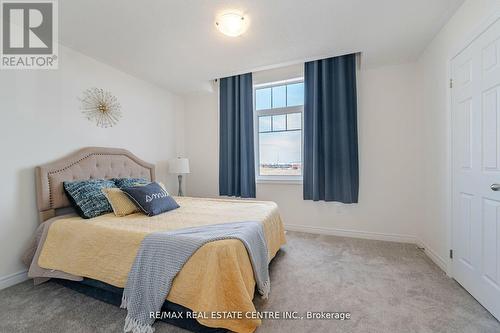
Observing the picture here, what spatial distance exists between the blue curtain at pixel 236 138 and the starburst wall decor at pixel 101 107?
5.21 ft

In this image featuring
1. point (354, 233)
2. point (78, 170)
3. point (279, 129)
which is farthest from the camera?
point (279, 129)

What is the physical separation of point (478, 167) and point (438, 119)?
0.86 metres

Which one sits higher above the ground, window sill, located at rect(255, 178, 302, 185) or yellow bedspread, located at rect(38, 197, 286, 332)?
window sill, located at rect(255, 178, 302, 185)

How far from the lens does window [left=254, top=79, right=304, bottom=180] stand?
355cm

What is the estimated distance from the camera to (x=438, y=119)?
2346 mm

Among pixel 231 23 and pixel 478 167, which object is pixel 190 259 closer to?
pixel 231 23

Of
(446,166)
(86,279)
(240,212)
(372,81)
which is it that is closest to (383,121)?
(372,81)

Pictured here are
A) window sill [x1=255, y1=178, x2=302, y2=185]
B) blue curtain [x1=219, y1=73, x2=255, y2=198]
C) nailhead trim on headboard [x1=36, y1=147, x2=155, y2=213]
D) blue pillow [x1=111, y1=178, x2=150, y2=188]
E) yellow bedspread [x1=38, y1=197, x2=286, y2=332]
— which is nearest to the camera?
yellow bedspread [x1=38, y1=197, x2=286, y2=332]

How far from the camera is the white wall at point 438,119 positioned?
6.37ft

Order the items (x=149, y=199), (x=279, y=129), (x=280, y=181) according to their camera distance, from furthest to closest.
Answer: (x=279, y=129) < (x=280, y=181) < (x=149, y=199)

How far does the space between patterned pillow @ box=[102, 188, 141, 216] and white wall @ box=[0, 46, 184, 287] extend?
0.70m

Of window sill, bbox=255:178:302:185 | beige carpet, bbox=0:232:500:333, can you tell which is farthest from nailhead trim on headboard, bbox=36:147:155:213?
window sill, bbox=255:178:302:185

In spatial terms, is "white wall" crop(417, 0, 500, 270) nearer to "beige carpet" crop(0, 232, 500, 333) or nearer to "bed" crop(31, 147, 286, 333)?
"beige carpet" crop(0, 232, 500, 333)

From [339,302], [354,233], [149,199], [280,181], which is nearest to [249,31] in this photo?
[149,199]
